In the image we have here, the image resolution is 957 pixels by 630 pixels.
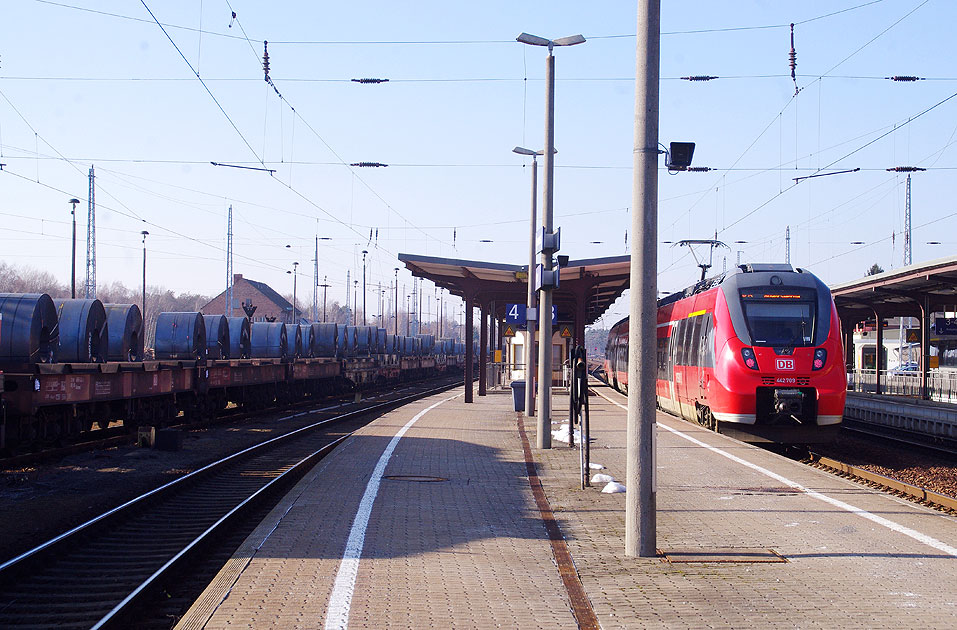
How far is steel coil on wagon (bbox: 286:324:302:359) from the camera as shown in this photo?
37312mm

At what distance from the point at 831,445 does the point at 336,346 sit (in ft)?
90.1

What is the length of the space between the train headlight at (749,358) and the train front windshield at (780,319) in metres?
0.18

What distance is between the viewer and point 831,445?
A: 20.3 m

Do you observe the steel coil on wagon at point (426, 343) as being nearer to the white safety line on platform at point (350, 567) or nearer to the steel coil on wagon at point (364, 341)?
the steel coil on wagon at point (364, 341)

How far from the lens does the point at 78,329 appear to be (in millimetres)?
18969

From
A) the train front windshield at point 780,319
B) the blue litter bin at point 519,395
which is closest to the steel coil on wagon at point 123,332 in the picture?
the blue litter bin at point 519,395

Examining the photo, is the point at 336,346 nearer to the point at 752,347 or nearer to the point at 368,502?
the point at 752,347

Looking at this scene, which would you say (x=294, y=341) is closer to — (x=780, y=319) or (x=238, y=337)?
(x=238, y=337)

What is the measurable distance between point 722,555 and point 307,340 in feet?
111

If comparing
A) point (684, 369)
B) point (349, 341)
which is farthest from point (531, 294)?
point (349, 341)

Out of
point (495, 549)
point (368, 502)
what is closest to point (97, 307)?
point (368, 502)

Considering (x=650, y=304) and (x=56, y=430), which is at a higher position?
(x=650, y=304)

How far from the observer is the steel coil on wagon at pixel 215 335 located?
91.2 feet

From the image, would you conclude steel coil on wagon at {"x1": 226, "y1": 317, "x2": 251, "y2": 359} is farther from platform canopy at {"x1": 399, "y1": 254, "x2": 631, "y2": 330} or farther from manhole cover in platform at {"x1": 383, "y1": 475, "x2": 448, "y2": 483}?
manhole cover in platform at {"x1": 383, "y1": 475, "x2": 448, "y2": 483}
